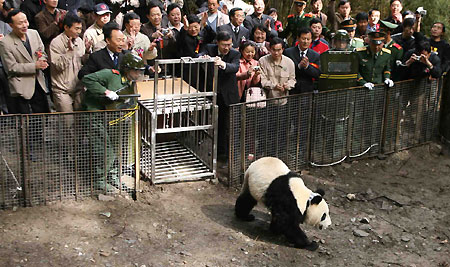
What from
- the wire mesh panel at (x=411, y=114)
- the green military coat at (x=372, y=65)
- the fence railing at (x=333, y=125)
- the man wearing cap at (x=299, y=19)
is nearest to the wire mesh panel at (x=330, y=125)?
the fence railing at (x=333, y=125)

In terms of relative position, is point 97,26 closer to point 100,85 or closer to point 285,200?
point 100,85

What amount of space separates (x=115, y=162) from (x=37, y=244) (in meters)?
1.57

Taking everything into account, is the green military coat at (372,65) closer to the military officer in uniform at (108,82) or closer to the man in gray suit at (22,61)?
the military officer in uniform at (108,82)

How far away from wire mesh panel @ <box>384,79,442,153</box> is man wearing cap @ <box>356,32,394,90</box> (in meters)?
0.29

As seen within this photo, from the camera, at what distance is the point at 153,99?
841cm

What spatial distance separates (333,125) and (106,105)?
149 inches

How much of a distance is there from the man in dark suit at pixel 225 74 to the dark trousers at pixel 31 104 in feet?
7.91

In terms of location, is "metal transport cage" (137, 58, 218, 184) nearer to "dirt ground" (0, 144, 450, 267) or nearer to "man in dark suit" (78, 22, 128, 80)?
"dirt ground" (0, 144, 450, 267)

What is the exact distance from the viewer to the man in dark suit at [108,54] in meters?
7.90

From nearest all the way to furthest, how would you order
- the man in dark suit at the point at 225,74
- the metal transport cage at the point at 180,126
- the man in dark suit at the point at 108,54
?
the man in dark suit at the point at 108,54, the metal transport cage at the point at 180,126, the man in dark suit at the point at 225,74

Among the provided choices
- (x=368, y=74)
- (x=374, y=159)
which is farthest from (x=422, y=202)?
(x=368, y=74)

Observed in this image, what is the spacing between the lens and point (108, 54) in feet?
26.2

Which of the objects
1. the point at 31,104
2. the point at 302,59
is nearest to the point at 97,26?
the point at 31,104

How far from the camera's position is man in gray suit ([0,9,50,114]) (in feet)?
26.7
